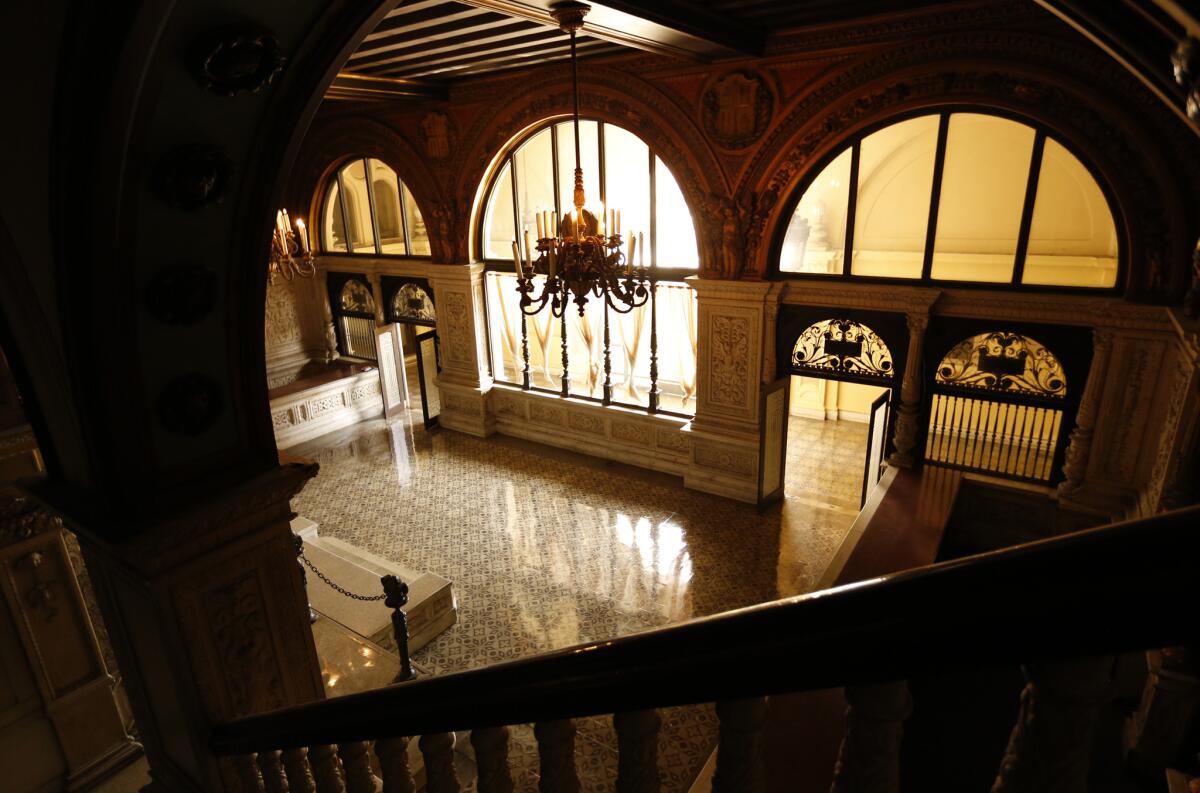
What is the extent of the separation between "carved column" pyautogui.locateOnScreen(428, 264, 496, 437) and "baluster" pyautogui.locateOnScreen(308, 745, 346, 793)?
7.77 meters

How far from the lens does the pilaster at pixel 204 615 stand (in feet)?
6.97

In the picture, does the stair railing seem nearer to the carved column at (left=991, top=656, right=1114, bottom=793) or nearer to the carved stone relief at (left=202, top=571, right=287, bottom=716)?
the carved column at (left=991, top=656, right=1114, bottom=793)

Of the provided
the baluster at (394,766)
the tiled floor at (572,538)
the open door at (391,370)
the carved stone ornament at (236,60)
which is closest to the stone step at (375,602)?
the tiled floor at (572,538)

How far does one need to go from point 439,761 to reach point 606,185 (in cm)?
744

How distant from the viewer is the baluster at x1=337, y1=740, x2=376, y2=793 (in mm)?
1668

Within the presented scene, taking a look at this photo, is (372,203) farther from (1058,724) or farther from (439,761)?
(1058,724)

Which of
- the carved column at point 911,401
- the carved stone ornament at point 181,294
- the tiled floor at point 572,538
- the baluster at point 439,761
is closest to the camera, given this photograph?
the baluster at point 439,761

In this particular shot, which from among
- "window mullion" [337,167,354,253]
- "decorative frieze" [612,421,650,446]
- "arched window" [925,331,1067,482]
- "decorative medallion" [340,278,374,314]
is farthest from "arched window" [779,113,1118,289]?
"window mullion" [337,167,354,253]

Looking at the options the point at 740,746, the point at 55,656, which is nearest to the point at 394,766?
the point at 740,746

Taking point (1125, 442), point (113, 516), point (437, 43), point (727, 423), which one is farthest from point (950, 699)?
point (437, 43)

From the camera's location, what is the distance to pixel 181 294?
1959 millimetres

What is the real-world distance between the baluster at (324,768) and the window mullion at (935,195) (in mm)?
A: 6059

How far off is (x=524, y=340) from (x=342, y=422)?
355 centimetres

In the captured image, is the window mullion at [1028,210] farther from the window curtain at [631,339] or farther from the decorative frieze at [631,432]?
the decorative frieze at [631,432]
